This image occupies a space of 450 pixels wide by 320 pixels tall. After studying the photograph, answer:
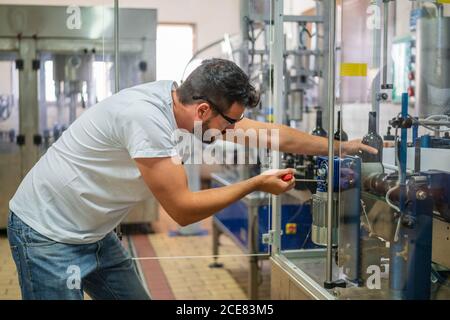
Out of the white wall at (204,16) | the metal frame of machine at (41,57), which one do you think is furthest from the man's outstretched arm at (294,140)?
the white wall at (204,16)

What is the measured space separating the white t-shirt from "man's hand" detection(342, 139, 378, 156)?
54cm

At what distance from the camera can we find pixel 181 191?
1520 mm

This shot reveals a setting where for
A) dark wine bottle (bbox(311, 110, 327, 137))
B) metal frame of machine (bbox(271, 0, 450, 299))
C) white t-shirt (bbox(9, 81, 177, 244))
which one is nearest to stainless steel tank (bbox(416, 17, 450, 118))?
metal frame of machine (bbox(271, 0, 450, 299))

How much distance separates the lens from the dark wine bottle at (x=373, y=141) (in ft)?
5.60

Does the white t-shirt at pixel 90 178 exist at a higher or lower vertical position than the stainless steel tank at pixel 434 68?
lower

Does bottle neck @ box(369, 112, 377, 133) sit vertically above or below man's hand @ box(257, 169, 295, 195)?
above

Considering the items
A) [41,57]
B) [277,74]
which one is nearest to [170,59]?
[277,74]

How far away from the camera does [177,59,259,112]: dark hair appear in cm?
160

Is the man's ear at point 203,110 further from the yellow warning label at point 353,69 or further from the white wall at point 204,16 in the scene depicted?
the white wall at point 204,16

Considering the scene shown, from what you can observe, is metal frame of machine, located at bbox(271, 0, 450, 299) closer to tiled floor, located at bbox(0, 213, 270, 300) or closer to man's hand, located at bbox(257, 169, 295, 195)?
man's hand, located at bbox(257, 169, 295, 195)

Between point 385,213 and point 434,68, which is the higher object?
point 434,68

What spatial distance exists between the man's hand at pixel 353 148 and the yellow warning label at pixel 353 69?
8.7 inches

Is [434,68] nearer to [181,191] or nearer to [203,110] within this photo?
[203,110]

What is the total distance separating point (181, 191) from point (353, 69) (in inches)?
28.1
